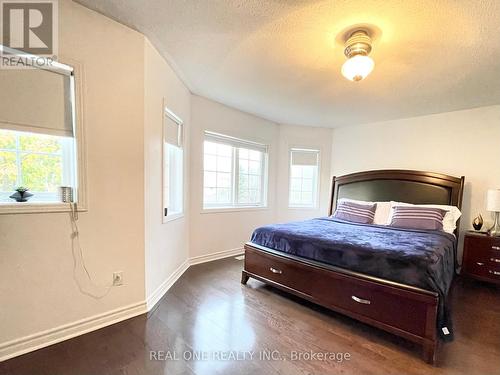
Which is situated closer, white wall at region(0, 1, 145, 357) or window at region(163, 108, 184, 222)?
white wall at region(0, 1, 145, 357)

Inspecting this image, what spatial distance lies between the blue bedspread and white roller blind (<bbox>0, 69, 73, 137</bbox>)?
214 centimetres

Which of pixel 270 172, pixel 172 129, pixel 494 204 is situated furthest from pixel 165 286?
pixel 494 204

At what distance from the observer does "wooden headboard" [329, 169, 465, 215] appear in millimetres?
3301

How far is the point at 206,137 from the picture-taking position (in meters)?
3.54

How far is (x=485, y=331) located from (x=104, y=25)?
3.95m

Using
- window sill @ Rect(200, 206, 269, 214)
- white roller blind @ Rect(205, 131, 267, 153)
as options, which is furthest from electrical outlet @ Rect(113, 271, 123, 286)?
white roller blind @ Rect(205, 131, 267, 153)

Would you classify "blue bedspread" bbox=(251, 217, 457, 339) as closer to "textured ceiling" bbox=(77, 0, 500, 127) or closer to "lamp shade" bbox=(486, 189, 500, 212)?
"lamp shade" bbox=(486, 189, 500, 212)

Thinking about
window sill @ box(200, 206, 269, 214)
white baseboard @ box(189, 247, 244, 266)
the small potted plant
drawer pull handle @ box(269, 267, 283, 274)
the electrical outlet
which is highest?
the small potted plant

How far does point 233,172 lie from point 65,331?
109 inches

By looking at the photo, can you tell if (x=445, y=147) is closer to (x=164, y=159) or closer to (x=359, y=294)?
(x=359, y=294)

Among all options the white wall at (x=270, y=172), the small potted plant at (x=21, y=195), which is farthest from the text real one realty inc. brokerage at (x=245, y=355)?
the white wall at (x=270, y=172)

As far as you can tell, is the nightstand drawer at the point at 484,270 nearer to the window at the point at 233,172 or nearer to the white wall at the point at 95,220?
the window at the point at 233,172

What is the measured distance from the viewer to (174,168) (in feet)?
9.96

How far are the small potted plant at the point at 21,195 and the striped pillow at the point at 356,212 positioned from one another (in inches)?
140
